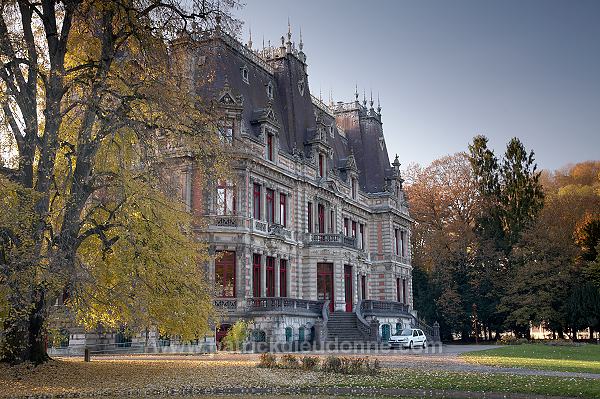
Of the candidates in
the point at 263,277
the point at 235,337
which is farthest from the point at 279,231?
the point at 235,337

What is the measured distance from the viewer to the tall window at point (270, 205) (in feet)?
130

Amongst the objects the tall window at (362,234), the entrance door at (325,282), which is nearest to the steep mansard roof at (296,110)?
the tall window at (362,234)

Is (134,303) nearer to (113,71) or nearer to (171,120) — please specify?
(171,120)

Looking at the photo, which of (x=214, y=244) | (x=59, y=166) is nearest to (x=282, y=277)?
(x=214, y=244)

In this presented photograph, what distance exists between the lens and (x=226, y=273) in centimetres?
3622

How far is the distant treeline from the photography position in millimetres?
50938

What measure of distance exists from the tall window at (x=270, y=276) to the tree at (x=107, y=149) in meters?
17.6

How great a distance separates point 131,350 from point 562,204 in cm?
3902

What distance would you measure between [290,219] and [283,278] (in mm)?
3645

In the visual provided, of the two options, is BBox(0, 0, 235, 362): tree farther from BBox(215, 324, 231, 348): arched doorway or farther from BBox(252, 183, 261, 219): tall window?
BBox(252, 183, 261, 219): tall window

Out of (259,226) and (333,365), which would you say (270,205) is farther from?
(333,365)

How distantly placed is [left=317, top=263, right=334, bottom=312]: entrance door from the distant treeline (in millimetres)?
16554

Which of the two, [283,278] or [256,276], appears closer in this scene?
[256,276]

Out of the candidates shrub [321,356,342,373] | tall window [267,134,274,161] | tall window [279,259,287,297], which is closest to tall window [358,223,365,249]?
tall window [279,259,287,297]
